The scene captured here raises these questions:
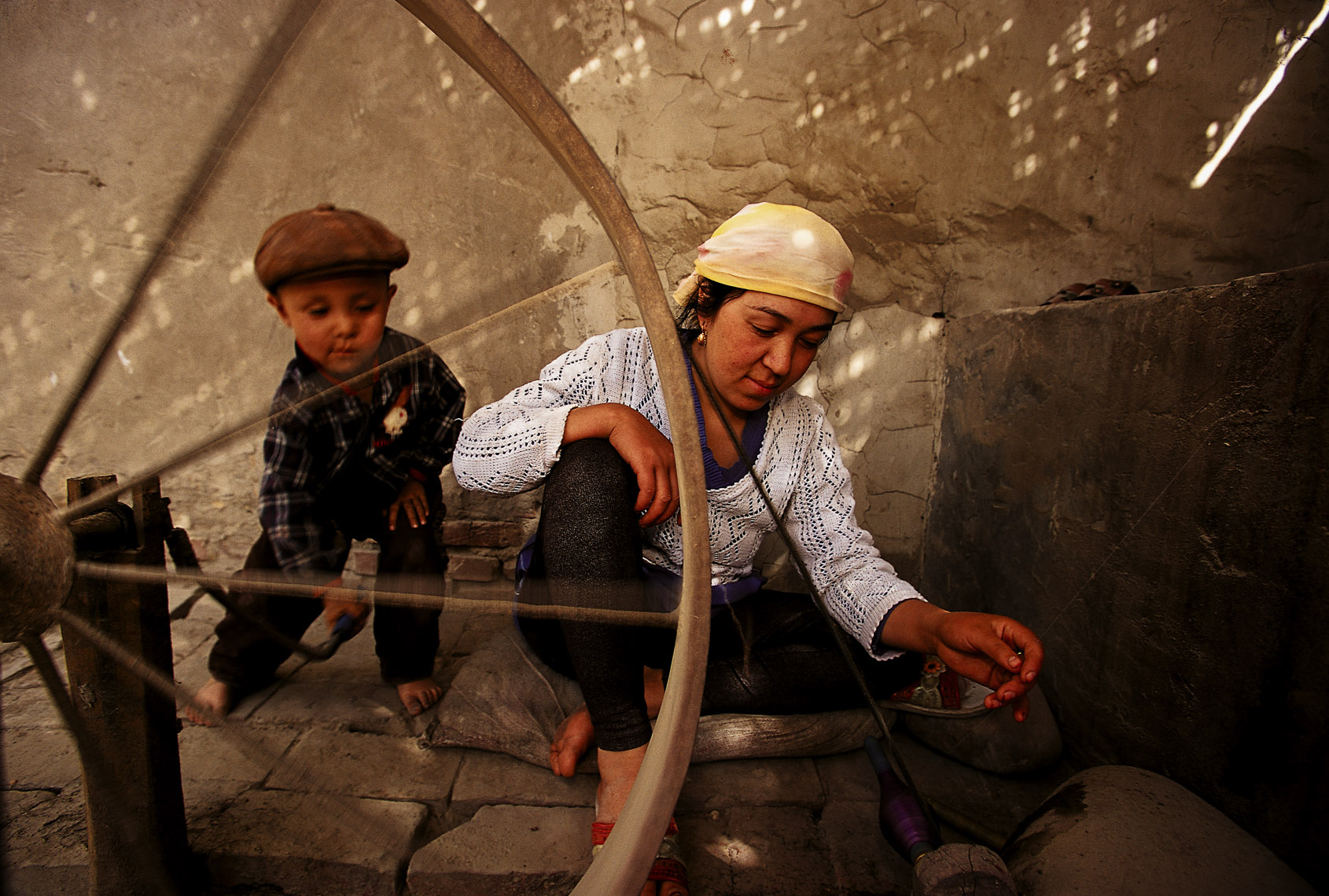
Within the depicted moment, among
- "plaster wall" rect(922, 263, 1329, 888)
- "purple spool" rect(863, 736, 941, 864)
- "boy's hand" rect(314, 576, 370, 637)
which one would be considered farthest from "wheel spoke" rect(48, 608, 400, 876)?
"plaster wall" rect(922, 263, 1329, 888)

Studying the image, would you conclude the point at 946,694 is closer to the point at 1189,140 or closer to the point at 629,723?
the point at 629,723

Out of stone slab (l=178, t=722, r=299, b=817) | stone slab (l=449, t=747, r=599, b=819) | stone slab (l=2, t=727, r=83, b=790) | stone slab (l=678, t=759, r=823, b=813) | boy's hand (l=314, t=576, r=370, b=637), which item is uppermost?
boy's hand (l=314, t=576, r=370, b=637)

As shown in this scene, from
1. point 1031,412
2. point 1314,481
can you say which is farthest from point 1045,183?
point 1314,481

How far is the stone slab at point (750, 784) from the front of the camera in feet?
3.28

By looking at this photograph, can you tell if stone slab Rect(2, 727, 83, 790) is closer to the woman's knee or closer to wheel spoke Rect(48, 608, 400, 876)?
wheel spoke Rect(48, 608, 400, 876)

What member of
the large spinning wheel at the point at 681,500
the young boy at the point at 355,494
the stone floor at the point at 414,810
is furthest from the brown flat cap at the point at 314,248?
the stone floor at the point at 414,810

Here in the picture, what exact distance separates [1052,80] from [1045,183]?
224 millimetres

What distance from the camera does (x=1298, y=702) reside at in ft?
2.46

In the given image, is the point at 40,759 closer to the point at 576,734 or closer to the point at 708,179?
the point at 576,734

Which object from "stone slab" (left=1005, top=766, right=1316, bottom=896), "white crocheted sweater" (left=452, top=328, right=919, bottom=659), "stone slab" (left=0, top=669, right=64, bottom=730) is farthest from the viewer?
"stone slab" (left=0, top=669, right=64, bottom=730)

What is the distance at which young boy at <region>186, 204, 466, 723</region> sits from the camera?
1.04m

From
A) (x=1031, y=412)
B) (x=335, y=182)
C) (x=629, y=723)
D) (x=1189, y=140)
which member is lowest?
(x=629, y=723)

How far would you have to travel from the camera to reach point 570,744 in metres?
1.04

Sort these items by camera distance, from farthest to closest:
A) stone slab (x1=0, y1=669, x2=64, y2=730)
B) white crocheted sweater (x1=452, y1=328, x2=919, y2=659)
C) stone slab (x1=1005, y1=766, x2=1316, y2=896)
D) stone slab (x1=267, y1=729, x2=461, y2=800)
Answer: stone slab (x1=0, y1=669, x2=64, y2=730) → stone slab (x1=267, y1=729, x2=461, y2=800) → white crocheted sweater (x1=452, y1=328, x2=919, y2=659) → stone slab (x1=1005, y1=766, x2=1316, y2=896)
